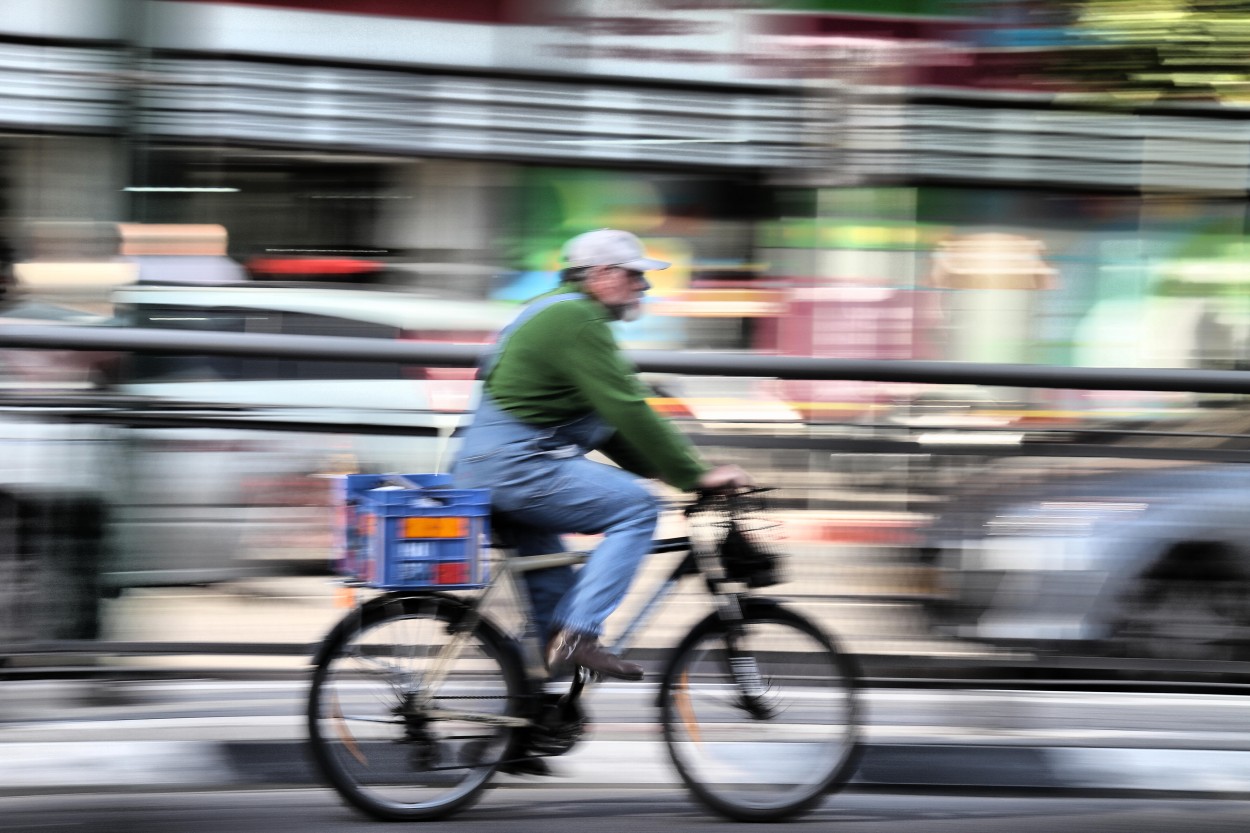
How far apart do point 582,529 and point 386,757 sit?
2.88ft

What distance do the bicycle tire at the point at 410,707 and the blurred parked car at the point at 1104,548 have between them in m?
1.68

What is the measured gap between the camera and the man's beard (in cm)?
452

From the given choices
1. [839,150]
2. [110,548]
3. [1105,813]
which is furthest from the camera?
[839,150]

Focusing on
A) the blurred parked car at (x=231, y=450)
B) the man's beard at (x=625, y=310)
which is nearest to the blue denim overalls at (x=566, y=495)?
the man's beard at (x=625, y=310)

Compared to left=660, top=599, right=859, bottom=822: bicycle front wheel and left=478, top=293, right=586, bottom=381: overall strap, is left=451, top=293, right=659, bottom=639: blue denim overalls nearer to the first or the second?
left=478, top=293, right=586, bottom=381: overall strap

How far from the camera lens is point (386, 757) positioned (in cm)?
460

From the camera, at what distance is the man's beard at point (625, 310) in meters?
4.52

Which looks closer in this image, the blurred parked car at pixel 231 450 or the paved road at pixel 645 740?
the paved road at pixel 645 740

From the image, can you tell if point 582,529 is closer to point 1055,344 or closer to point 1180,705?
point 1180,705

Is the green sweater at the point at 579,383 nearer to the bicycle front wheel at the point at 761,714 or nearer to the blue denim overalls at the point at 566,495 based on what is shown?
the blue denim overalls at the point at 566,495

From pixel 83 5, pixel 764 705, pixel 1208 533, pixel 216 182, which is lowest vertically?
pixel 764 705

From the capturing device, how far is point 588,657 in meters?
4.47

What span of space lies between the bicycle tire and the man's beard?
93 cm

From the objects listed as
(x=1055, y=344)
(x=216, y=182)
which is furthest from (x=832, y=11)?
(x=216, y=182)
